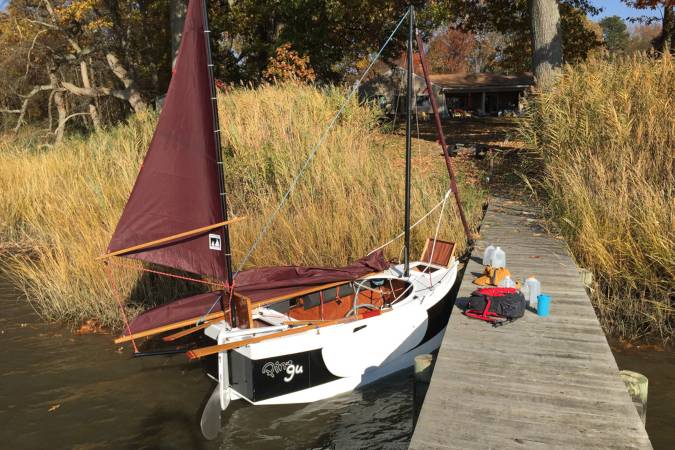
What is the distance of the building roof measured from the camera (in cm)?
3772

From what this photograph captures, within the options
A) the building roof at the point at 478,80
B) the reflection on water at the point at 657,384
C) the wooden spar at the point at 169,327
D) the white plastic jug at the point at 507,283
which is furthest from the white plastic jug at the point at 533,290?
the building roof at the point at 478,80

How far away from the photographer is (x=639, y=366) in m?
5.77

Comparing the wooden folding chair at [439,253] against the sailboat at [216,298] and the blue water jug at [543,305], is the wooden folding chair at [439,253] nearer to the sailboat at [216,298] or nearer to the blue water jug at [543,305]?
the sailboat at [216,298]

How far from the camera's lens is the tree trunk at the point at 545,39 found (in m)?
13.2

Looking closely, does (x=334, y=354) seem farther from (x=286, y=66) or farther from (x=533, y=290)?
(x=286, y=66)

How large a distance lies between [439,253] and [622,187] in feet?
7.72

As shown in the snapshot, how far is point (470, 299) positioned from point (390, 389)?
4.13 ft

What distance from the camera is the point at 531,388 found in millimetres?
3947

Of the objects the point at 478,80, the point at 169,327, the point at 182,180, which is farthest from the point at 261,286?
the point at 478,80

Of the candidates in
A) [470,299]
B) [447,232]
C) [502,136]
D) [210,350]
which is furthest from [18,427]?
[502,136]

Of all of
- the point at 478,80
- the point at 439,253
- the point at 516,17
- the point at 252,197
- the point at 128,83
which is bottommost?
the point at 439,253

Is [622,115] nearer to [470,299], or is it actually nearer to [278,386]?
[470,299]

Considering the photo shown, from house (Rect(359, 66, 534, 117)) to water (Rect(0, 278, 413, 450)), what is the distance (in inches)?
1178

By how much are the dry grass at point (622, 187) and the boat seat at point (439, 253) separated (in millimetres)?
1597
